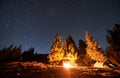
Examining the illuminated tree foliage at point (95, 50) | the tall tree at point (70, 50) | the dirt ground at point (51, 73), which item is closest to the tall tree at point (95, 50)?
the illuminated tree foliage at point (95, 50)

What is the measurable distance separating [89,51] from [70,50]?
6.25m

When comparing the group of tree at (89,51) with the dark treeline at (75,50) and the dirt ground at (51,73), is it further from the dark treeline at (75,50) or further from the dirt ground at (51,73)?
the dirt ground at (51,73)

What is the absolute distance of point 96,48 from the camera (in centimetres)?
5762

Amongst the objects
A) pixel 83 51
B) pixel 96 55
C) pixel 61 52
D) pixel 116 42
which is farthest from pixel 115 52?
pixel 83 51

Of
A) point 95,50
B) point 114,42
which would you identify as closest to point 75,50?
point 95,50

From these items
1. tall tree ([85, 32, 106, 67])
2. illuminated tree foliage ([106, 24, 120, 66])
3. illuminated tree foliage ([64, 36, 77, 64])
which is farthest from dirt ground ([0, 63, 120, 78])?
illuminated tree foliage ([64, 36, 77, 64])

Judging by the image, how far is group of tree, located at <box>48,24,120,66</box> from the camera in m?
46.4

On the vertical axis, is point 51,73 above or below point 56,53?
below

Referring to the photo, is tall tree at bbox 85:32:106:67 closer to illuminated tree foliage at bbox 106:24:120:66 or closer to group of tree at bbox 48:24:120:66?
group of tree at bbox 48:24:120:66

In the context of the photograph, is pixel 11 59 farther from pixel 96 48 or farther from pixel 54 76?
pixel 54 76

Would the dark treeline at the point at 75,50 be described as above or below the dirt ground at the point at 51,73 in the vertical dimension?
above

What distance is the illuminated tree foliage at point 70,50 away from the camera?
189 feet

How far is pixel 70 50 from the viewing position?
6100cm

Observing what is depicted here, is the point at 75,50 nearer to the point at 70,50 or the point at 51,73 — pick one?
the point at 70,50
